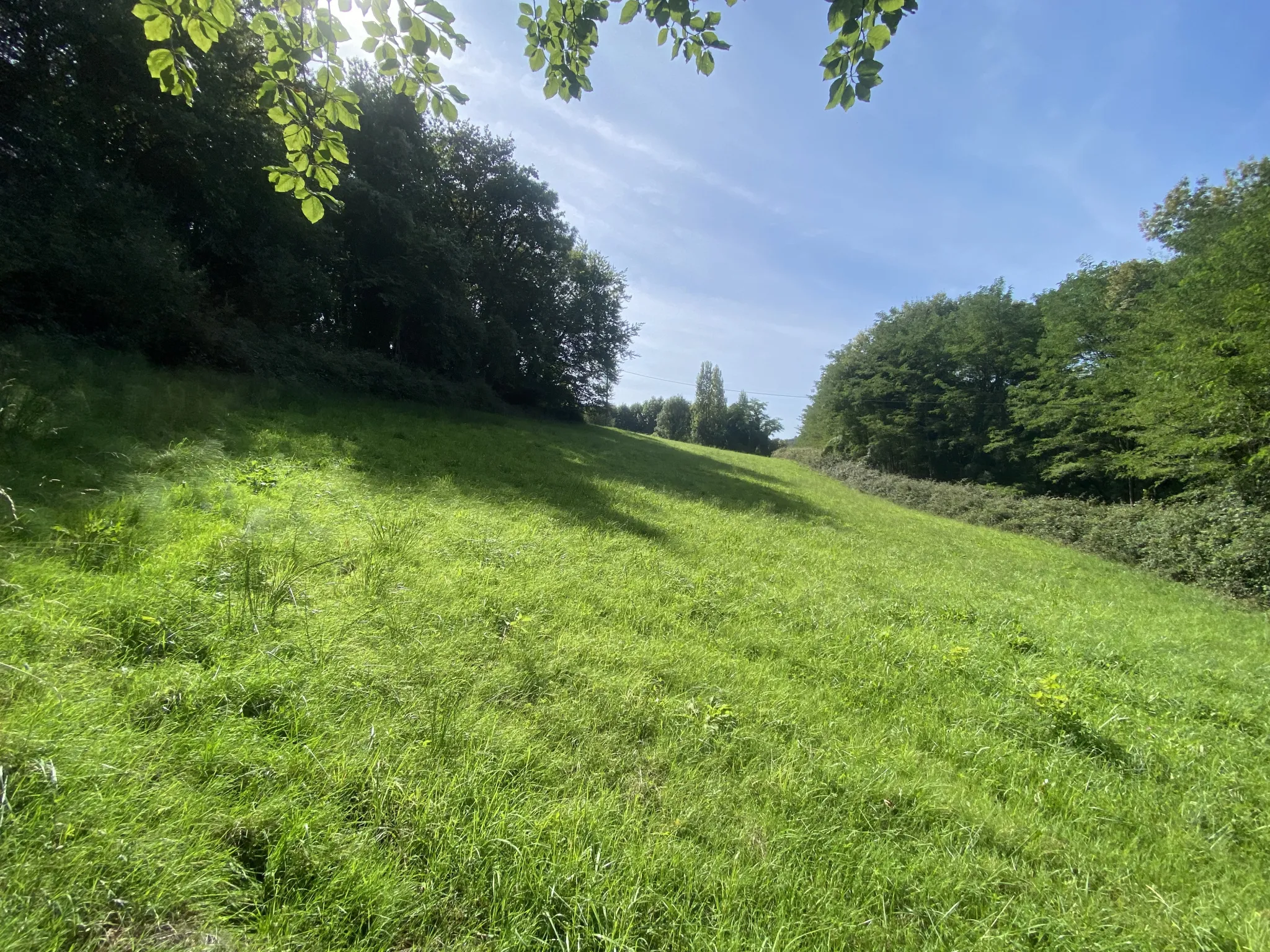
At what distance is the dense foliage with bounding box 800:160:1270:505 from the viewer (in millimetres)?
9969

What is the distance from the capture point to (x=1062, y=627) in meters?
5.26

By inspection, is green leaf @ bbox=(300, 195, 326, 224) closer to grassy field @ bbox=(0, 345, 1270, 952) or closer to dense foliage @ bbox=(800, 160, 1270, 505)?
grassy field @ bbox=(0, 345, 1270, 952)

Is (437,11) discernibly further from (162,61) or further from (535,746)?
(535,746)

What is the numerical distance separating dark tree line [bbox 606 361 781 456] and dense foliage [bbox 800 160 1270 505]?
14225 mm

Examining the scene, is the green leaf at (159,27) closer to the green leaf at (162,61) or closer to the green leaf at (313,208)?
the green leaf at (162,61)

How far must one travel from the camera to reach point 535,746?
2189 millimetres

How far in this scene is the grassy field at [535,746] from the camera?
4.72 ft

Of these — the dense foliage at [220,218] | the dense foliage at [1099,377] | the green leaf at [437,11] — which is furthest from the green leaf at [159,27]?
the dense foliage at [1099,377]

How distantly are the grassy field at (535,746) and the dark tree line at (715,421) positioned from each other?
46.1 meters

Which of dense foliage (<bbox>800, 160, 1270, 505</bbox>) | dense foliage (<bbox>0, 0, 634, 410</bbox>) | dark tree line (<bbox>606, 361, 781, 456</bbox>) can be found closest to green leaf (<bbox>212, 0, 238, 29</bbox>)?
dense foliage (<bbox>0, 0, 634, 410</bbox>)

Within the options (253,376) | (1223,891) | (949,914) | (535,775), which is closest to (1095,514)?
(1223,891)

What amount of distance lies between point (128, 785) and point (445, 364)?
59.1 ft

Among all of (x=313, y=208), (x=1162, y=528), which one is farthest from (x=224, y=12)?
(x=1162, y=528)

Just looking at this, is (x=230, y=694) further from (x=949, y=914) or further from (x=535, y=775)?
(x=949, y=914)
